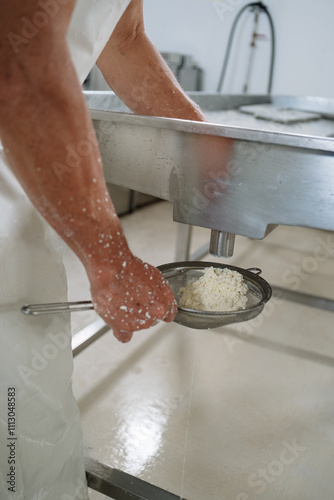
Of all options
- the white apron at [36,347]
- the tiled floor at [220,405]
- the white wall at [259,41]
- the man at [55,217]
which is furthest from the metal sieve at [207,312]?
the white wall at [259,41]

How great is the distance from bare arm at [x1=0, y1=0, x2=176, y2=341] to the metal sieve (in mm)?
101

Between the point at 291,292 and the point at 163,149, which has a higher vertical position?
the point at 163,149

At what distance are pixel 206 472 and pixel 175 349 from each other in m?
0.58

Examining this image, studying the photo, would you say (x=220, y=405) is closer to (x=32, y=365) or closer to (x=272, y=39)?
(x=32, y=365)

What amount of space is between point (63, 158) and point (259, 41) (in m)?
3.50

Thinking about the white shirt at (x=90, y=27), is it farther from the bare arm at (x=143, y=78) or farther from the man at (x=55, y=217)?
the bare arm at (x=143, y=78)

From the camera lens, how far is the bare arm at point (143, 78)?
0.97 metres

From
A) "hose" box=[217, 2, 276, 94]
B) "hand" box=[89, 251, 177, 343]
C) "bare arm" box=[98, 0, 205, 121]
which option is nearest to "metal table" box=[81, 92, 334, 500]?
"bare arm" box=[98, 0, 205, 121]

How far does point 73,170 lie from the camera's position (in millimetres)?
579

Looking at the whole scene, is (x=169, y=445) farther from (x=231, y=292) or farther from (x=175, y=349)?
(x=231, y=292)

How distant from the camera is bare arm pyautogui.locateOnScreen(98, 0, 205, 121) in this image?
970mm

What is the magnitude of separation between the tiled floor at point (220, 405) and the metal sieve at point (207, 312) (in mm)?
581

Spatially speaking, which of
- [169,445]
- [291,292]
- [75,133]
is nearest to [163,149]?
[75,133]

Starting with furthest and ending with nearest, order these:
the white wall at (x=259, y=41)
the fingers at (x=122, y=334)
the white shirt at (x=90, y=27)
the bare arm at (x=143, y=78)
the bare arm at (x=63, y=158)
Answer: the white wall at (x=259, y=41), the bare arm at (x=143, y=78), the white shirt at (x=90, y=27), the fingers at (x=122, y=334), the bare arm at (x=63, y=158)
